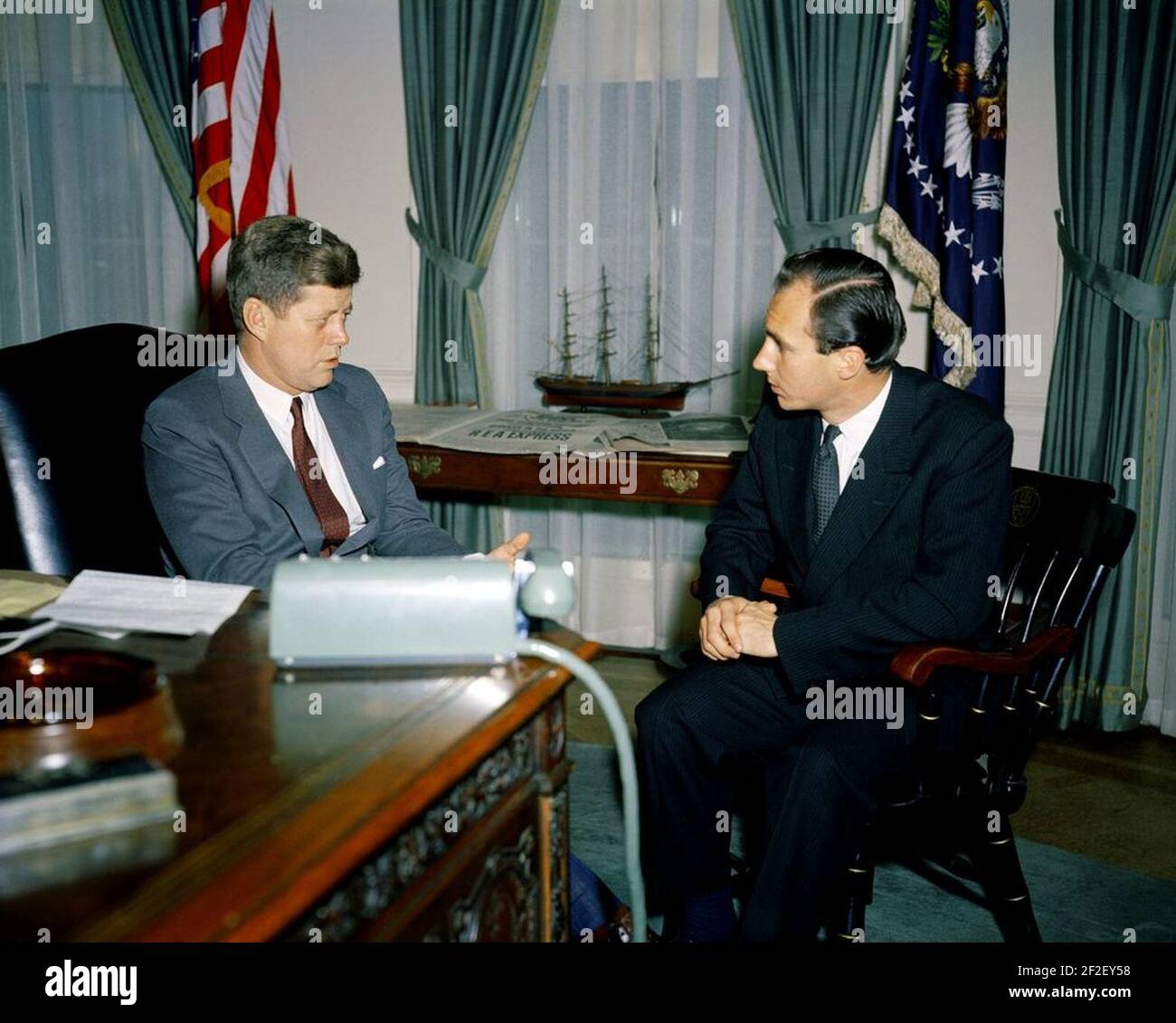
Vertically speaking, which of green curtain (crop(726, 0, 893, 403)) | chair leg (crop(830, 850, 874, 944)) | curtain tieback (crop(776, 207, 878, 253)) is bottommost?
chair leg (crop(830, 850, 874, 944))

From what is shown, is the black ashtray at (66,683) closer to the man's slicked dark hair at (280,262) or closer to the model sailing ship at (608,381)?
the man's slicked dark hair at (280,262)

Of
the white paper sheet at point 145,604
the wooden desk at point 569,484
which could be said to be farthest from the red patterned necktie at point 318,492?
the wooden desk at point 569,484

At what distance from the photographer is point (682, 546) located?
13.7 ft

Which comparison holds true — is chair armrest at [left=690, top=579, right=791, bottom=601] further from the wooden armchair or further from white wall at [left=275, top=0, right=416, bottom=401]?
white wall at [left=275, top=0, right=416, bottom=401]

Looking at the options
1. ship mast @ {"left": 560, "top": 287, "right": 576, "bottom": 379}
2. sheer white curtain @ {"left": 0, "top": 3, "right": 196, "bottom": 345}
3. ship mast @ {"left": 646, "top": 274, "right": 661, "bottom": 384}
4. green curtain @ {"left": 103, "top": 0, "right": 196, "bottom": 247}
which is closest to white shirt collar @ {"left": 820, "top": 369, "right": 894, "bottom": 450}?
ship mast @ {"left": 646, "top": 274, "right": 661, "bottom": 384}

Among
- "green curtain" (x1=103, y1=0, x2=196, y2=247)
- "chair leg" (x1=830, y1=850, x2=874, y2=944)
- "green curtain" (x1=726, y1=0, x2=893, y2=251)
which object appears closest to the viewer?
"chair leg" (x1=830, y1=850, x2=874, y2=944)

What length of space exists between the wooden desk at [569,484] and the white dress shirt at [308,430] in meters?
1.02

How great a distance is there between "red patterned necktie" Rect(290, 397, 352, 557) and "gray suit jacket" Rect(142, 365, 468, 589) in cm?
3

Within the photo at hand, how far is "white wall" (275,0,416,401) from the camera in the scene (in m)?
4.25

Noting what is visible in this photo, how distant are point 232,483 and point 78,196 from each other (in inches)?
125

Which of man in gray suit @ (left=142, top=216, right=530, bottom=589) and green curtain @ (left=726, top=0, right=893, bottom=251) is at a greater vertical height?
green curtain @ (left=726, top=0, right=893, bottom=251)
